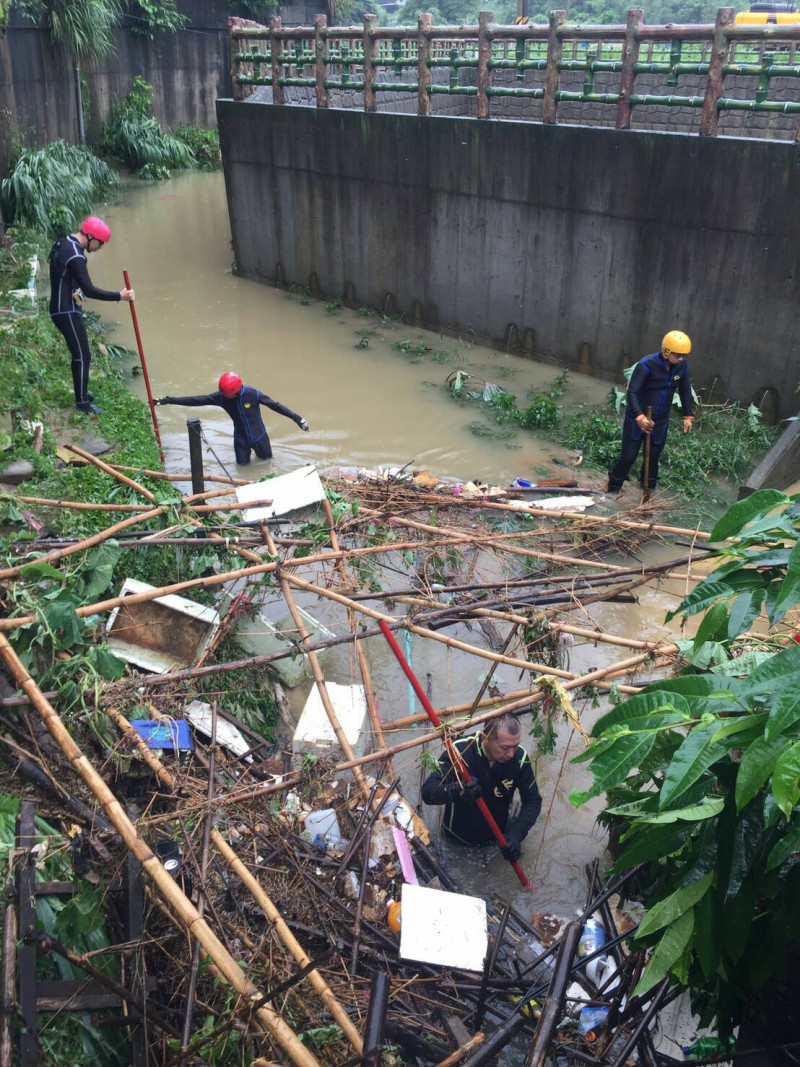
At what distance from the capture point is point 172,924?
11.9 feet

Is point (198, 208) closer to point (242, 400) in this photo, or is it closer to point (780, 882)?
point (242, 400)

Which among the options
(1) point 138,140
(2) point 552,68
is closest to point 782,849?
(2) point 552,68

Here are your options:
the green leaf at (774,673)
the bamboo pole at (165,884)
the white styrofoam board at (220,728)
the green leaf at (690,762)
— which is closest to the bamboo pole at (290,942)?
the bamboo pole at (165,884)

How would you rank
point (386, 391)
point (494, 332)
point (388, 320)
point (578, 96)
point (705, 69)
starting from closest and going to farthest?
point (705, 69)
point (578, 96)
point (386, 391)
point (494, 332)
point (388, 320)

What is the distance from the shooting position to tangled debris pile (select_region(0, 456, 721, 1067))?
10.5ft

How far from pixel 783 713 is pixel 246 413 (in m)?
7.10

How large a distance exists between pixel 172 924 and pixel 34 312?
9.25 meters

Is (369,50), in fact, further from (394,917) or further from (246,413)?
(394,917)

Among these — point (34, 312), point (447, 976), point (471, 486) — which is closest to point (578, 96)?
point (471, 486)

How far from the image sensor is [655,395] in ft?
26.7

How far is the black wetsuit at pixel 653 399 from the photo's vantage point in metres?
8.00

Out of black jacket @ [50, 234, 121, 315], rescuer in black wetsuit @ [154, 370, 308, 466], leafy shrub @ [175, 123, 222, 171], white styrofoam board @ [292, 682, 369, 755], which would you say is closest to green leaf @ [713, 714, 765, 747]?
white styrofoam board @ [292, 682, 369, 755]

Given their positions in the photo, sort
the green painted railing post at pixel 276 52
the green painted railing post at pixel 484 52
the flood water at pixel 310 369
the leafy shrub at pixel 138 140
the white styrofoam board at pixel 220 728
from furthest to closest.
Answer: the leafy shrub at pixel 138 140
the green painted railing post at pixel 276 52
the green painted railing post at pixel 484 52
the flood water at pixel 310 369
the white styrofoam board at pixel 220 728

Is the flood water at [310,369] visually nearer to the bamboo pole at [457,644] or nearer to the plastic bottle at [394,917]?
the bamboo pole at [457,644]
